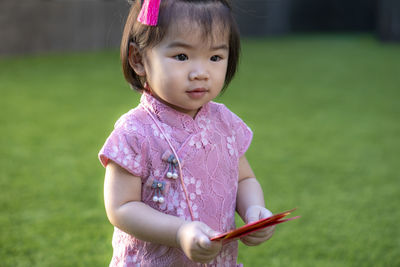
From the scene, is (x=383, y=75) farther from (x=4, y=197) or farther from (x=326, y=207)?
(x=4, y=197)

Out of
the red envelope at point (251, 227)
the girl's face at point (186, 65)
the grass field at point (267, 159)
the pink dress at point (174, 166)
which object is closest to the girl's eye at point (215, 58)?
the girl's face at point (186, 65)

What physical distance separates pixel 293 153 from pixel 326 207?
0.89 m

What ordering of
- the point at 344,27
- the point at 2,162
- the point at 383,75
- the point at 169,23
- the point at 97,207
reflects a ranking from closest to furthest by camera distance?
1. the point at 169,23
2. the point at 97,207
3. the point at 2,162
4. the point at 383,75
5. the point at 344,27

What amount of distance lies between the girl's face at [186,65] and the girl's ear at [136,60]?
0.10 feet

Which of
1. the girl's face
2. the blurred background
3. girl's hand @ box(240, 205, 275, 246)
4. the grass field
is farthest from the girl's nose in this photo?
the grass field

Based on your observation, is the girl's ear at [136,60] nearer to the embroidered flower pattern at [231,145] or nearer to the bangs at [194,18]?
the bangs at [194,18]

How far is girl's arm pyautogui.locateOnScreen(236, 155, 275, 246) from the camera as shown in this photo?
3.79 feet

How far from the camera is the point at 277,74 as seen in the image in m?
7.07

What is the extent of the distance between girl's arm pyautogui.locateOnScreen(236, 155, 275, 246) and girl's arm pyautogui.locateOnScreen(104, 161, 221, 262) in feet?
0.56

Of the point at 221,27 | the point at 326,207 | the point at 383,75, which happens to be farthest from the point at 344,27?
the point at 221,27

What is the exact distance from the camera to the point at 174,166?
3.69 feet

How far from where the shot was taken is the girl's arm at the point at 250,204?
1156 millimetres

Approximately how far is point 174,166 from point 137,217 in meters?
0.13

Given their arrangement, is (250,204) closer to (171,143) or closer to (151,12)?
(171,143)
